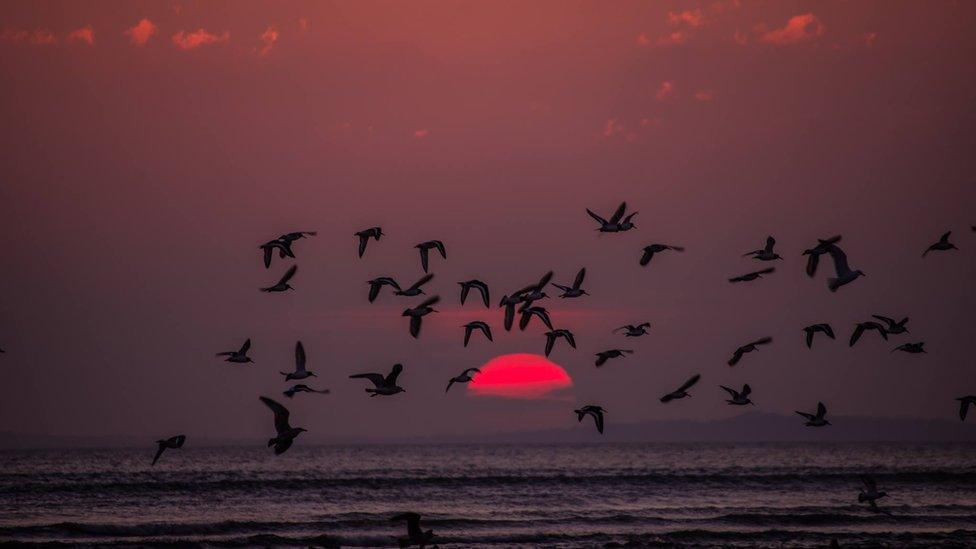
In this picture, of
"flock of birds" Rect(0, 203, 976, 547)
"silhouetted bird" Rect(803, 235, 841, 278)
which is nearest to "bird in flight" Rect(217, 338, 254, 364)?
"flock of birds" Rect(0, 203, 976, 547)

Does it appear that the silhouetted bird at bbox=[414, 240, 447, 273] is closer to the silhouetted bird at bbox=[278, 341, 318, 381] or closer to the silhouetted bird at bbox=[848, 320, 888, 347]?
the silhouetted bird at bbox=[278, 341, 318, 381]

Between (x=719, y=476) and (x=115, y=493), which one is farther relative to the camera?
(x=719, y=476)

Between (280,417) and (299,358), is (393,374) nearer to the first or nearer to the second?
(299,358)

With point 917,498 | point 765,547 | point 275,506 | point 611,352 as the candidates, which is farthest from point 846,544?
point 275,506

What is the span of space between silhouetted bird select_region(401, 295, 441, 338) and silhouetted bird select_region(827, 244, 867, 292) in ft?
37.9

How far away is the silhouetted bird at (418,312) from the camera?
35.9 meters

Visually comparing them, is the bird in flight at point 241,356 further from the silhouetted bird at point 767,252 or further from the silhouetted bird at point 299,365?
the silhouetted bird at point 767,252

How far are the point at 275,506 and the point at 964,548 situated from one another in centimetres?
3631

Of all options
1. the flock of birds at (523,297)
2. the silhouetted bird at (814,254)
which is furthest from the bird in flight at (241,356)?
the silhouetted bird at (814,254)

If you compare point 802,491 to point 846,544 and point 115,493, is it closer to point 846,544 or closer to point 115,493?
point 846,544

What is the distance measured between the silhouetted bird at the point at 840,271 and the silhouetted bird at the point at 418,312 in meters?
11.6

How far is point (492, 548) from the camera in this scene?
44688 mm

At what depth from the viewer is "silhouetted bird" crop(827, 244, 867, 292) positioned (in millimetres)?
33625

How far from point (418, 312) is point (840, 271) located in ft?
41.2
